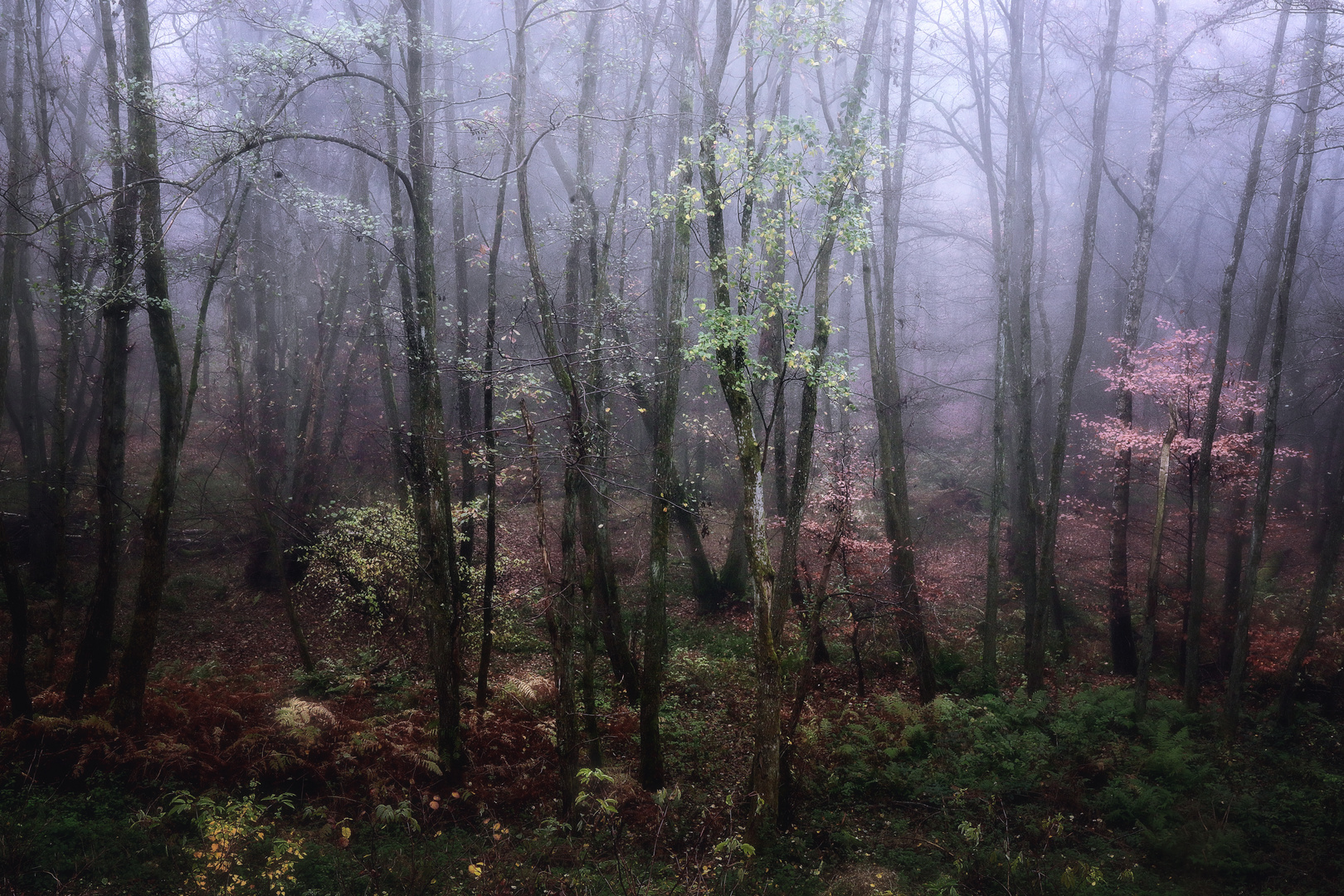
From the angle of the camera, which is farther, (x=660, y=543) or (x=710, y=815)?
(x=660, y=543)

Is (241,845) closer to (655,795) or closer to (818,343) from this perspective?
(655,795)

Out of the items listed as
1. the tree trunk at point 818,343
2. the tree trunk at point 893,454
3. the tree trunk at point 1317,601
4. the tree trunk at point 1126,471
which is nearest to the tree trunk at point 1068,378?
the tree trunk at point 1126,471

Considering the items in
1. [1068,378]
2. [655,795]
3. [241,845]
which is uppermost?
[1068,378]

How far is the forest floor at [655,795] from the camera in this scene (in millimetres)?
5992

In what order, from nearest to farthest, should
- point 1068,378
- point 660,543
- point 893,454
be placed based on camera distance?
point 660,543 → point 1068,378 → point 893,454

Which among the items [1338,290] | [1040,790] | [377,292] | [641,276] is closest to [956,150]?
[1338,290]

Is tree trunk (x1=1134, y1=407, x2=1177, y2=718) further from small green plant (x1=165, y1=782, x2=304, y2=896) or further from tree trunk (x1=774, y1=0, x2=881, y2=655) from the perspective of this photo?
small green plant (x1=165, y1=782, x2=304, y2=896)

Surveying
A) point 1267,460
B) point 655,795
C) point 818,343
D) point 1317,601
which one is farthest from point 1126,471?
point 655,795

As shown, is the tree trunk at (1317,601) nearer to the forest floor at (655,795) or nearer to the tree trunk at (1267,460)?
the forest floor at (655,795)

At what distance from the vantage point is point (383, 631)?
12.7 m

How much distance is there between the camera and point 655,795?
754 cm

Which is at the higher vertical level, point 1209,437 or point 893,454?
point 1209,437

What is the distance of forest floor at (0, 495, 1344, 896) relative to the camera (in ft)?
19.7

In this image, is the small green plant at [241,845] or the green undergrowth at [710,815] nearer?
the small green plant at [241,845]
